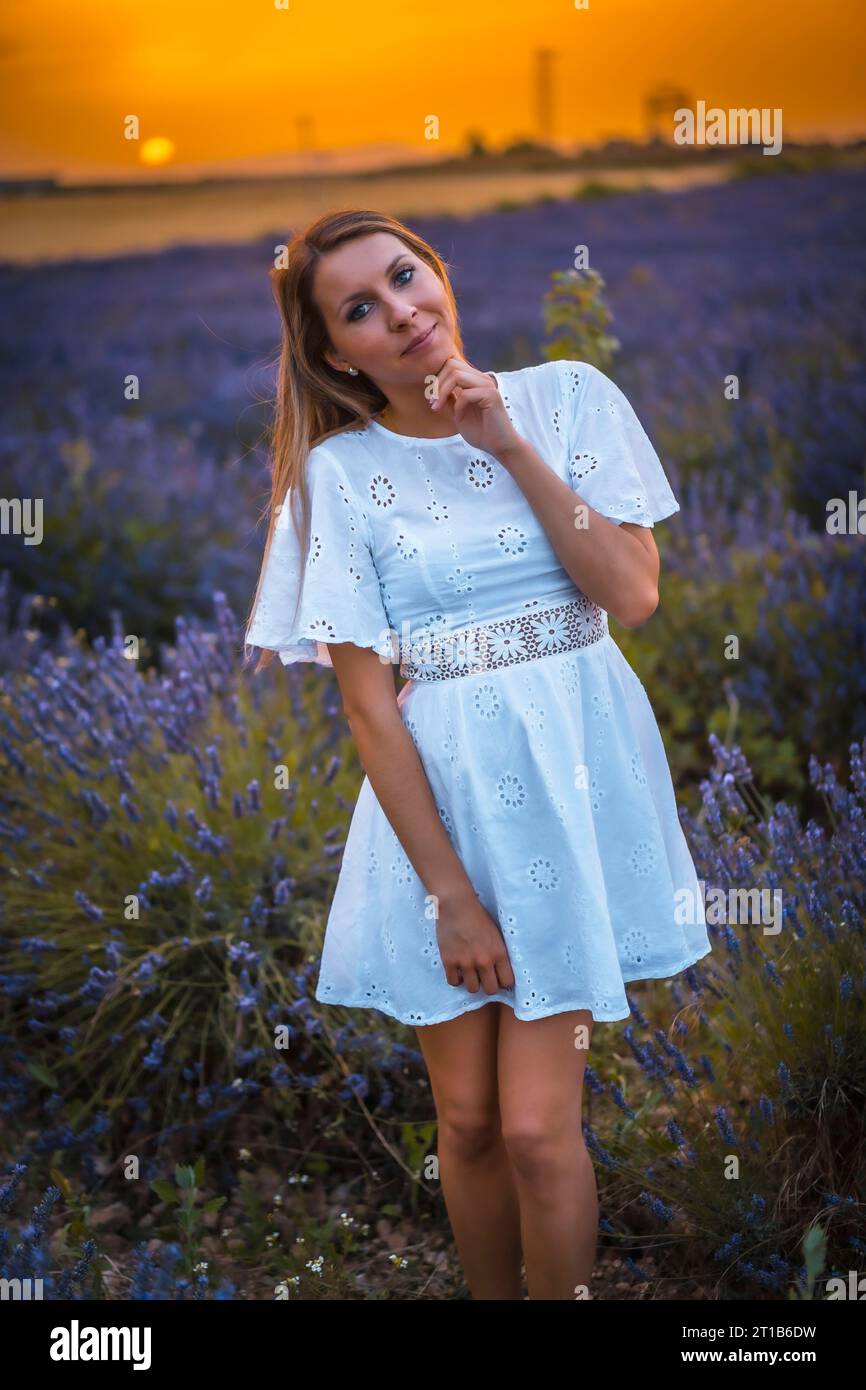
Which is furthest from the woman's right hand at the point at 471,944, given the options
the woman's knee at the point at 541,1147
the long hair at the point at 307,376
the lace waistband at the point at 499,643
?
the long hair at the point at 307,376

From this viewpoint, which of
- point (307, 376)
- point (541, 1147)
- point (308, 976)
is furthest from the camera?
point (308, 976)

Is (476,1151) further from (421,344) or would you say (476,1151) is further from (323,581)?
(421,344)

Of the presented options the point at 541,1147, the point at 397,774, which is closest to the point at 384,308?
the point at 397,774

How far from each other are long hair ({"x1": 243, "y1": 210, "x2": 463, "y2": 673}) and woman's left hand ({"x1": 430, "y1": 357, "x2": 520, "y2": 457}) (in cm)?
20

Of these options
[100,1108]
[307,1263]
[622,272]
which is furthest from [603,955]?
[622,272]

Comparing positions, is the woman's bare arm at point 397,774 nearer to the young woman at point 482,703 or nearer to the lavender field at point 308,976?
the young woman at point 482,703

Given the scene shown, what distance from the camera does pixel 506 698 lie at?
5.50 feet

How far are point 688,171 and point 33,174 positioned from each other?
4.99m

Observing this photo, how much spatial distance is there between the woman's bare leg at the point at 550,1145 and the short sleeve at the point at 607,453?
664mm

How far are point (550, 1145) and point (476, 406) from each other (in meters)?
0.93

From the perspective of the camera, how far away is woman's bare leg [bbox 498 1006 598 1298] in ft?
5.32

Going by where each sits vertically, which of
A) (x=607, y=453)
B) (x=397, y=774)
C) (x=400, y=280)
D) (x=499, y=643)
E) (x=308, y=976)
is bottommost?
(x=308, y=976)
